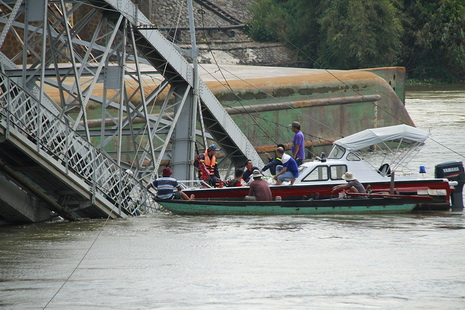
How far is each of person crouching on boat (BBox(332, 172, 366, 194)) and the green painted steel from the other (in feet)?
1.55

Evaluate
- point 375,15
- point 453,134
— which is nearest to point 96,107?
point 453,134

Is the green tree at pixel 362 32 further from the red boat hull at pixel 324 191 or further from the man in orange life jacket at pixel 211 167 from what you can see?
the red boat hull at pixel 324 191

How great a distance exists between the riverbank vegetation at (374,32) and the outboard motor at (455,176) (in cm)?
4302

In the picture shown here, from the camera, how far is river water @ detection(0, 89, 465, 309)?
46.0 ft

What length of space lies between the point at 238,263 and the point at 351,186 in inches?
281

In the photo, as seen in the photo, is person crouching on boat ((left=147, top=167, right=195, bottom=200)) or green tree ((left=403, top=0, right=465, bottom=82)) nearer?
person crouching on boat ((left=147, top=167, right=195, bottom=200))

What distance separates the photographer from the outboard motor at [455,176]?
24.4 metres

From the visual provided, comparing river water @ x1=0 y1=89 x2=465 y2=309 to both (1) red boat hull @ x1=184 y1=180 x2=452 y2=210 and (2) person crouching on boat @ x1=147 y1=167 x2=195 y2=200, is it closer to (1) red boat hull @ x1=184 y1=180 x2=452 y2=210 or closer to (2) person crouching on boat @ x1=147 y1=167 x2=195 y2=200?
(1) red boat hull @ x1=184 y1=180 x2=452 y2=210

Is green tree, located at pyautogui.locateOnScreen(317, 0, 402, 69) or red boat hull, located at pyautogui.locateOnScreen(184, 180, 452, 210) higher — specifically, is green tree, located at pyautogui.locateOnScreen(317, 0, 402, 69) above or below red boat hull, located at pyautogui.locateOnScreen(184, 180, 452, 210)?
above

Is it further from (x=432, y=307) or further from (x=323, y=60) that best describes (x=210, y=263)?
(x=323, y=60)

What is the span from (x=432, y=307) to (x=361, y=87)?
3195cm

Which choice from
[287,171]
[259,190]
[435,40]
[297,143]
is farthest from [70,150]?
[435,40]

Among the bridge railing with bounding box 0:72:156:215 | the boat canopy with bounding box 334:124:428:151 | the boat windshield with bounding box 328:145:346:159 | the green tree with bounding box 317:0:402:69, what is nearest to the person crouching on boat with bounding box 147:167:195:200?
the bridge railing with bounding box 0:72:156:215

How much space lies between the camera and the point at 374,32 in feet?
226
